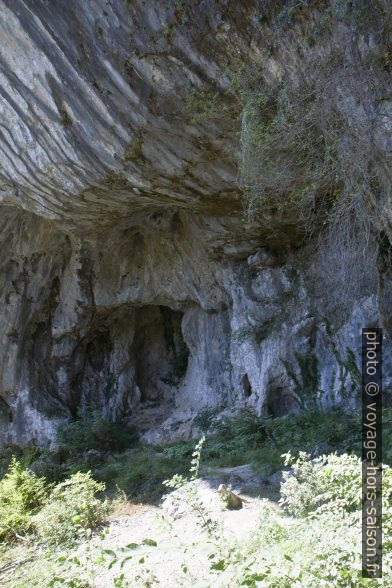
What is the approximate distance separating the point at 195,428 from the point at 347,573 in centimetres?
785

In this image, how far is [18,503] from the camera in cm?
643

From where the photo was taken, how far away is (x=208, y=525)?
354cm

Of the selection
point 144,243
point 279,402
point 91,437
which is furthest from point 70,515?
point 144,243

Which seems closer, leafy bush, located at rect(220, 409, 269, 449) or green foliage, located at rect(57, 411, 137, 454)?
leafy bush, located at rect(220, 409, 269, 449)

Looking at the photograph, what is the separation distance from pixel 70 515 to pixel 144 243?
6.98 metres

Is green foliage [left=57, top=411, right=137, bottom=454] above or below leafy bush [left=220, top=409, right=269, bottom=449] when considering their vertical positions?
below

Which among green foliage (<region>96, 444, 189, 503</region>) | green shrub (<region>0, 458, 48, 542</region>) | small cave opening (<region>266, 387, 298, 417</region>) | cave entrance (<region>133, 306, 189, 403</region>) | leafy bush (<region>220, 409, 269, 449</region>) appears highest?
cave entrance (<region>133, 306, 189, 403</region>)

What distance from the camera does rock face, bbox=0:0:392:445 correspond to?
5.75 metres

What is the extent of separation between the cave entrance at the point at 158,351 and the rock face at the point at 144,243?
5cm

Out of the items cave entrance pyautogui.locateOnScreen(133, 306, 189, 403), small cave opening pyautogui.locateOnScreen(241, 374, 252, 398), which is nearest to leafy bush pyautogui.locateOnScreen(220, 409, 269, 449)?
small cave opening pyautogui.locateOnScreen(241, 374, 252, 398)

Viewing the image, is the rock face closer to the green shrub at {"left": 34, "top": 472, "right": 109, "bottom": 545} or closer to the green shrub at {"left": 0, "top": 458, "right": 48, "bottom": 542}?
the green shrub at {"left": 34, "top": 472, "right": 109, "bottom": 545}

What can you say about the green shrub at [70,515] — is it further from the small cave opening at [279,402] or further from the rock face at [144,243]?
the rock face at [144,243]

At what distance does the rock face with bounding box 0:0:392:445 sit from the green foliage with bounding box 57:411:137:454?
2.89 feet

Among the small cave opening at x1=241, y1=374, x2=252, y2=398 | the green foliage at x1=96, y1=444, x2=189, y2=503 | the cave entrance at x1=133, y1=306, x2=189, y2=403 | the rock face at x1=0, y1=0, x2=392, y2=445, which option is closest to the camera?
the rock face at x1=0, y1=0, x2=392, y2=445
